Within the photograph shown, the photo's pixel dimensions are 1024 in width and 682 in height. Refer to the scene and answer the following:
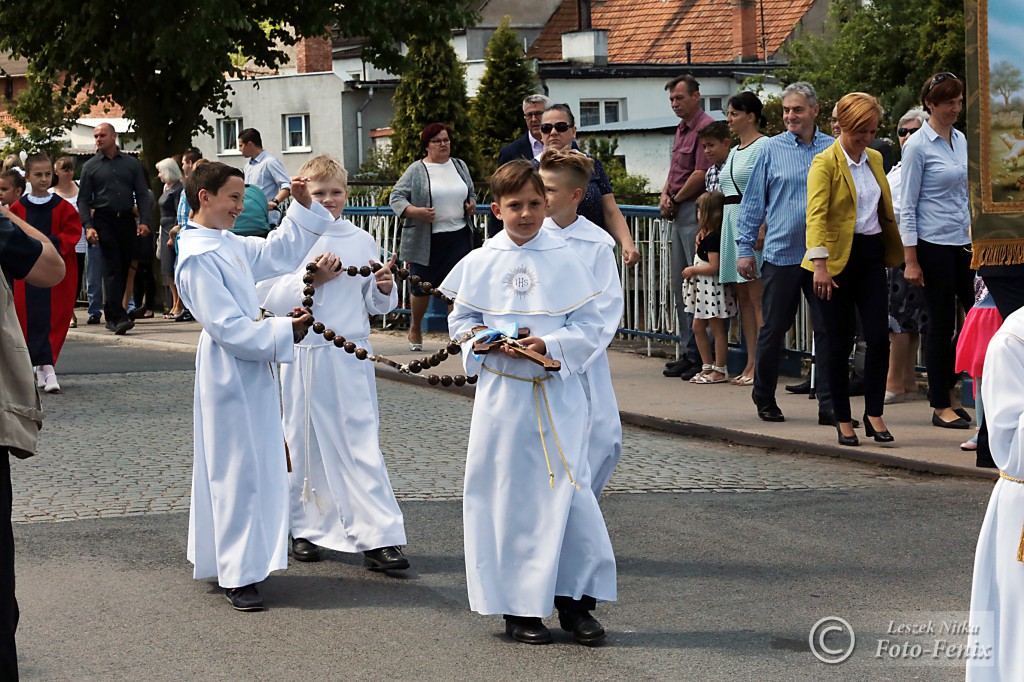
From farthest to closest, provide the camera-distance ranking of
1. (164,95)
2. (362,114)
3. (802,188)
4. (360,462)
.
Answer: (362,114) < (164,95) < (802,188) < (360,462)

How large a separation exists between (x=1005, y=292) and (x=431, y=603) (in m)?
3.67

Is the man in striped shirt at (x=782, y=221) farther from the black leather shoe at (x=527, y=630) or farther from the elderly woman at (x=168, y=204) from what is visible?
the elderly woman at (x=168, y=204)

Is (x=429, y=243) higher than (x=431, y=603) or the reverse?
higher

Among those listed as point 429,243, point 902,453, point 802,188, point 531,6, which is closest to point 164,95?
point 429,243

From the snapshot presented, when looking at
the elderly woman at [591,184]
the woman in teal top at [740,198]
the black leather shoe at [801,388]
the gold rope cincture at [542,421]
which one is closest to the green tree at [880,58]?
the woman in teal top at [740,198]

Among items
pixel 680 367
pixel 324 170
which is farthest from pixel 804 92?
pixel 324 170

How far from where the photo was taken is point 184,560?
727 cm

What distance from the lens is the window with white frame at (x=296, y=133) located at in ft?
177

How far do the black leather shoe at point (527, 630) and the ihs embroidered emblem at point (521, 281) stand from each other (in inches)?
47.0

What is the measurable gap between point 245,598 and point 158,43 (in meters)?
17.0

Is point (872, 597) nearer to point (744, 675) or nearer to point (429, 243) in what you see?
point (744, 675)

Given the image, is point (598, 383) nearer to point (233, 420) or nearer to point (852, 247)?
point (233, 420)

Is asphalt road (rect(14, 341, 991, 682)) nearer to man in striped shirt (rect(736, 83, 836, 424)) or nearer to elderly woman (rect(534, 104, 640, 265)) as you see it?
man in striped shirt (rect(736, 83, 836, 424))

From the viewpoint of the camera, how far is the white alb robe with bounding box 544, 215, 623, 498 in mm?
6516
